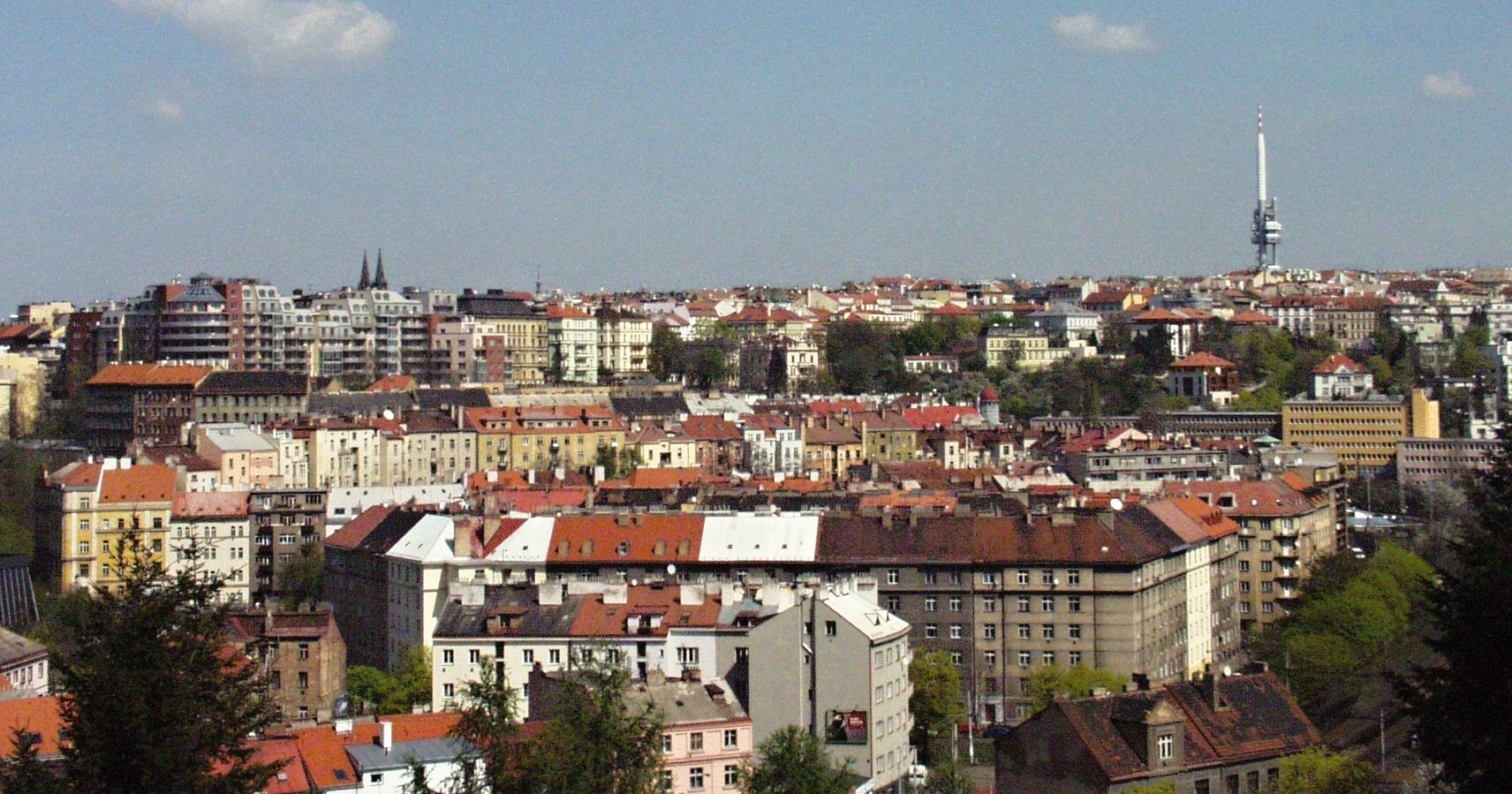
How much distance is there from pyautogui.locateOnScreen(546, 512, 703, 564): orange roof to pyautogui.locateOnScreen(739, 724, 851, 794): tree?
18.4m

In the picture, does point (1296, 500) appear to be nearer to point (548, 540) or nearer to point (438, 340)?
point (548, 540)

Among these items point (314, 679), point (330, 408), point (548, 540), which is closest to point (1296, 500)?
point (548, 540)

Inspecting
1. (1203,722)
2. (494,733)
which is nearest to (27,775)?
(494,733)

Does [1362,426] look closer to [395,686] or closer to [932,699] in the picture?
[932,699]

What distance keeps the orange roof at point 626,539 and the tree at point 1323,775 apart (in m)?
18.0

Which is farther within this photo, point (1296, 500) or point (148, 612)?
point (1296, 500)

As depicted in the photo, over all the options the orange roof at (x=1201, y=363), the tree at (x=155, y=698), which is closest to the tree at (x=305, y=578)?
the tree at (x=155, y=698)

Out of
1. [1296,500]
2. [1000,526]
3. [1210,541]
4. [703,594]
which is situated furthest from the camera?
[1296,500]

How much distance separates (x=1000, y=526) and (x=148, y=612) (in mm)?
28044

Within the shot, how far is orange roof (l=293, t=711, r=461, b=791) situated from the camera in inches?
1297

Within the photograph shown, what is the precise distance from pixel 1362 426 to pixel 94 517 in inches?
2350

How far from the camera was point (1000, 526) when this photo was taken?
4831cm

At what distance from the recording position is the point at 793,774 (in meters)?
28.8

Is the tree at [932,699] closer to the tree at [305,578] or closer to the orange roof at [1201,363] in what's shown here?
the tree at [305,578]
